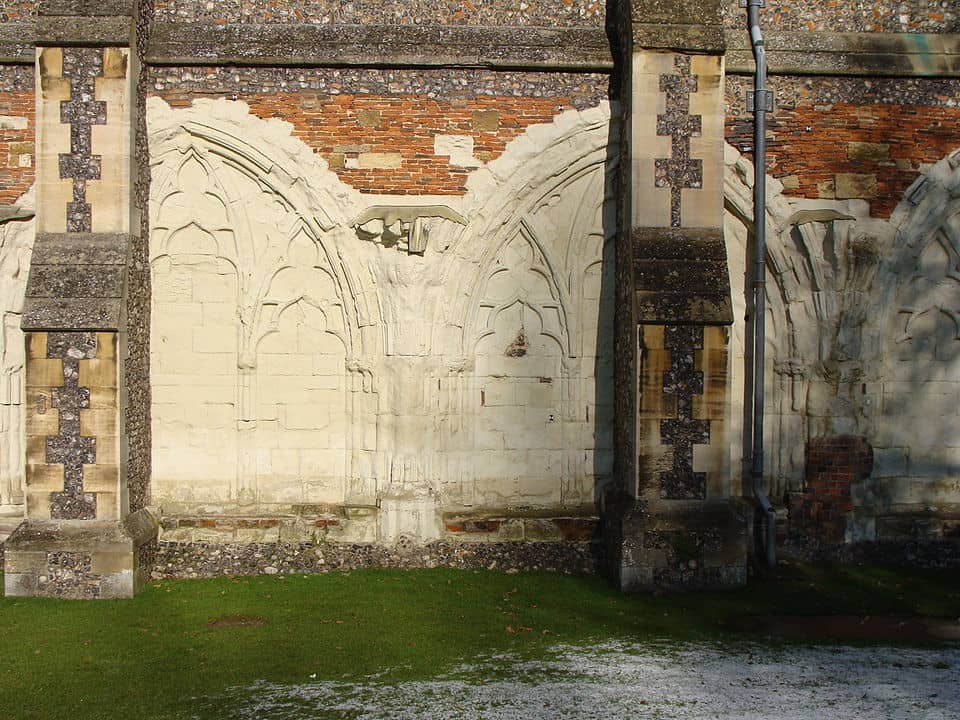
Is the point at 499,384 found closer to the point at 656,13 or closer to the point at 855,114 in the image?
the point at 656,13

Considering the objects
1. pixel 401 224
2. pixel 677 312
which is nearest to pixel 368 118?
pixel 401 224

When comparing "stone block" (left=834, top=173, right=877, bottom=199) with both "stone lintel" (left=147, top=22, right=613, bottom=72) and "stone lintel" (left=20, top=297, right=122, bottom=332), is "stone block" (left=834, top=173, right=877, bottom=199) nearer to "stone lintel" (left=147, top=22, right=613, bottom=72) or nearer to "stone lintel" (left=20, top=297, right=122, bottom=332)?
"stone lintel" (left=147, top=22, right=613, bottom=72)

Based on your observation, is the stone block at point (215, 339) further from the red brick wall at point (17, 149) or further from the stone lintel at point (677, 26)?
the stone lintel at point (677, 26)

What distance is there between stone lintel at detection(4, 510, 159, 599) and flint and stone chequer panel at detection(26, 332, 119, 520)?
17cm

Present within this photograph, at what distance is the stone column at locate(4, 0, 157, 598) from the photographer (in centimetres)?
905

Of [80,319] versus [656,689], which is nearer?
[656,689]

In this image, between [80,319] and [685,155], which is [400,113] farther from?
[80,319]

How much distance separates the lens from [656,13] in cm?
952

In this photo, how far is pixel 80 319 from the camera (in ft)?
29.6

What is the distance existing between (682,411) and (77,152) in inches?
240

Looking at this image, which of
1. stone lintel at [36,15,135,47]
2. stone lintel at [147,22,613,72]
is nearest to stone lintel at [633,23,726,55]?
stone lintel at [147,22,613,72]

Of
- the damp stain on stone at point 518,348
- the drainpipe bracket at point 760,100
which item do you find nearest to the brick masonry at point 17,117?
the damp stain on stone at point 518,348

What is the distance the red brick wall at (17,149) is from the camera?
995 cm

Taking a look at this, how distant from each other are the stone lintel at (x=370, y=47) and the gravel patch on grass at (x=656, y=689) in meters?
5.76
